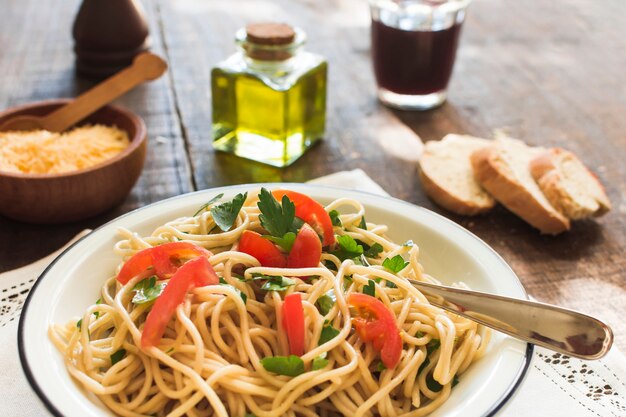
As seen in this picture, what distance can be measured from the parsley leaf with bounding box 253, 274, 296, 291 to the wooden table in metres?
1.07

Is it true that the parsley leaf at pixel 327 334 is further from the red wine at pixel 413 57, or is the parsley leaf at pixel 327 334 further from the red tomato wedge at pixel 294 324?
the red wine at pixel 413 57

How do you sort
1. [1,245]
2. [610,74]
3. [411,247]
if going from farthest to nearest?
[610,74], [1,245], [411,247]

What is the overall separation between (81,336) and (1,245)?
1.07 m

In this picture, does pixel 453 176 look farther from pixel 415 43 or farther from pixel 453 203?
pixel 415 43

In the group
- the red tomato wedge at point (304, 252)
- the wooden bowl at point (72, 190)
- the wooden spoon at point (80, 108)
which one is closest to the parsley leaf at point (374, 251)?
the red tomato wedge at point (304, 252)

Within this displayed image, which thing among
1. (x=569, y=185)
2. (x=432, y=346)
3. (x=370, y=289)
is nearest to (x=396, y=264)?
(x=370, y=289)

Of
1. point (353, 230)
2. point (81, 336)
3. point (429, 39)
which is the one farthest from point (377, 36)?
point (81, 336)

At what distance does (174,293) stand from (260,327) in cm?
23

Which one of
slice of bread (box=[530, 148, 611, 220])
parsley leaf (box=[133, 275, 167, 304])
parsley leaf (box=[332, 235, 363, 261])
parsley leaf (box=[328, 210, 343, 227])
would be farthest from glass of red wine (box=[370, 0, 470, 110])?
parsley leaf (box=[133, 275, 167, 304])

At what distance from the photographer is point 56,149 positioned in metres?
2.66

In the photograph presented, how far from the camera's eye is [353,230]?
213 centimetres

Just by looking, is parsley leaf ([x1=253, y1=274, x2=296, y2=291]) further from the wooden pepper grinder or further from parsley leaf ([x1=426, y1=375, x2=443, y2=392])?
the wooden pepper grinder

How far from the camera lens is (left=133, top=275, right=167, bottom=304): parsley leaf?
1.72 metres

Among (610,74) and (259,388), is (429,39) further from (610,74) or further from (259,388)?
(259,388)
